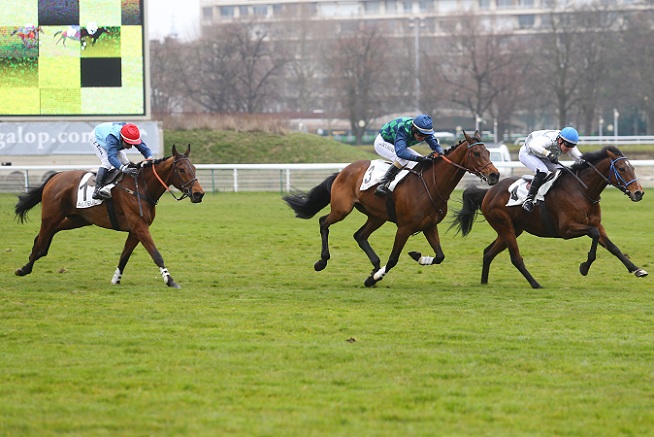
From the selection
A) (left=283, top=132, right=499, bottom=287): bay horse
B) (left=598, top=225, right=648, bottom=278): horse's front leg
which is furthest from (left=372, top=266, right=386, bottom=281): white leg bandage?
(left=598, top=225, right=648, bottom=278): horse's front leg

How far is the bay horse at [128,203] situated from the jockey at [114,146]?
0.13 meters

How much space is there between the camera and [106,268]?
44.2ft

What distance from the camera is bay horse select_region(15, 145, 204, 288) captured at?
450 inches

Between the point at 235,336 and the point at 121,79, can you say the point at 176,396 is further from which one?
the point at 121,79

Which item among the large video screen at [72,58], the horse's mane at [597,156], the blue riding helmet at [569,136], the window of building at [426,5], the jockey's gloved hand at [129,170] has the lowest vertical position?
the jockey's gloved hand at [129,170]

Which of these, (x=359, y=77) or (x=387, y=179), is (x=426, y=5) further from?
(x=387, y=179)

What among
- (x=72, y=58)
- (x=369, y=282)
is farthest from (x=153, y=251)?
(x=72, y=58)

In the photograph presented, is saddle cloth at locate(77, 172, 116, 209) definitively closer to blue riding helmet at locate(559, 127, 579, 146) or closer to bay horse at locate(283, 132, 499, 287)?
bay horse at locate(283, 132, 499, 287)

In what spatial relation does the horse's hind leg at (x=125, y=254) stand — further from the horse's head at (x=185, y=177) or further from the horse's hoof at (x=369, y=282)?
the horse's hoof at (x=369, y=282)

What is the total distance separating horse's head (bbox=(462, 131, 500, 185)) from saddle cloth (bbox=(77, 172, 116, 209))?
3.90 metres

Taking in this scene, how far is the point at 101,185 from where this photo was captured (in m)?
11.6

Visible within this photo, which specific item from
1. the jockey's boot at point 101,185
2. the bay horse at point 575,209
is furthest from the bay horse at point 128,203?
the bay horse at point 575,209

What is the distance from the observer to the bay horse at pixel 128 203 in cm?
1144

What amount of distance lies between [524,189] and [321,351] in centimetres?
503
